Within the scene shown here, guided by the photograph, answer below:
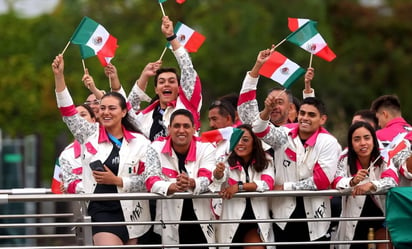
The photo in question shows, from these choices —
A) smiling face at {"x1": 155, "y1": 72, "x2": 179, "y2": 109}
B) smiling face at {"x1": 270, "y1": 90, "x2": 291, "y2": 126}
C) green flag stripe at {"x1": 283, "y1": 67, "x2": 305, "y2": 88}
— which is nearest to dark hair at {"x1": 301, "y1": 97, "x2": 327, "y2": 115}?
green flag stripe at {"x1": 283, "y1": 67, "x2": 305, "y2": 88}

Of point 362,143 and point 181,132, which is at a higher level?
point 181,132

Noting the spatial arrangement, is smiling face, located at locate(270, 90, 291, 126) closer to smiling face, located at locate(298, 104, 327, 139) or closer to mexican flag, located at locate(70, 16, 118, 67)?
smiling face, located at locate(298, 104, 327, 139)

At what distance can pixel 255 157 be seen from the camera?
1327 centimetres

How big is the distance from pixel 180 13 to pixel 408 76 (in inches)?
308

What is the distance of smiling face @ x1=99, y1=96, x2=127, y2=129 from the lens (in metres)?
13.2

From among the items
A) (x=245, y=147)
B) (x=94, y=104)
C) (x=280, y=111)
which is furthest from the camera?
(x=94, y=104)

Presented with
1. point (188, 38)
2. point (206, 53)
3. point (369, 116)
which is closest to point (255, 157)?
A: point (188, 38)

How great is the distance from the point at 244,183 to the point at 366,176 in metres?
1.13

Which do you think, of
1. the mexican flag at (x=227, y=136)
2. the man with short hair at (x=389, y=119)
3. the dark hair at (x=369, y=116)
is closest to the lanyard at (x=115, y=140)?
the mexican flag at (x=227, y=136)

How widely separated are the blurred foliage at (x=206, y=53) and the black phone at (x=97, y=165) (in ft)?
73.7

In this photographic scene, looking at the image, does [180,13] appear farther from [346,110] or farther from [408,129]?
[408,129]

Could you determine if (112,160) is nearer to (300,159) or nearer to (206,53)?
(300,159)

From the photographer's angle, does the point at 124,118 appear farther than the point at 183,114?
Yes

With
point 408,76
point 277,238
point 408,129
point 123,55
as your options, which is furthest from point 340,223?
point 408,76
